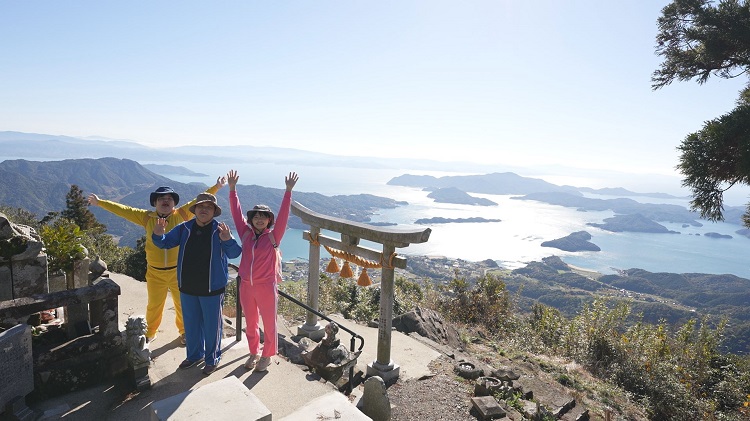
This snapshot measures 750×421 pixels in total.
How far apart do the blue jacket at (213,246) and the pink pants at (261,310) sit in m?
0.35

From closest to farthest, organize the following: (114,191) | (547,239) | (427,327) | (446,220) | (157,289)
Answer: (157,289), (427,327), (547,239), (114,191), (446,220)

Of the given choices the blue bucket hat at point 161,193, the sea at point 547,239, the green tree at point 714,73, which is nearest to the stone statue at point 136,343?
the blue bucket hat at point 161,193

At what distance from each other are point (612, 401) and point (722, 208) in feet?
13.1

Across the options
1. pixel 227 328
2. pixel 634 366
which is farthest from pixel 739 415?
pixel 227 328

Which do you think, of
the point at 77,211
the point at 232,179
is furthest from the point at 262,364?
the point at 77,211

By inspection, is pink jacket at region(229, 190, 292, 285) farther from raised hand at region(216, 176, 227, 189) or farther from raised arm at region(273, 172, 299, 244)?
raised hand at region(216, 176, 227, 189)

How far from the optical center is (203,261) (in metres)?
4.24

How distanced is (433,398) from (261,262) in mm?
3161

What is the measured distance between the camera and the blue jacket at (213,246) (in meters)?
4.25

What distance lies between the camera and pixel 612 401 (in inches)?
289

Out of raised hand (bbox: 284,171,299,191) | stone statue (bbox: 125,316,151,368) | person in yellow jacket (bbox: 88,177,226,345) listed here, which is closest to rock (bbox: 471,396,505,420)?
raised hand (bbox: 284,171,299,191)

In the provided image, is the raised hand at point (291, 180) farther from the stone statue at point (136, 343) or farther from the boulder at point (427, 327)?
the boulder at point (427, 327)

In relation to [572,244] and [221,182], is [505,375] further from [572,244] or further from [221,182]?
[572,244]

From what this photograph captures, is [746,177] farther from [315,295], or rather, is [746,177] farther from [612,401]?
[315,295]
